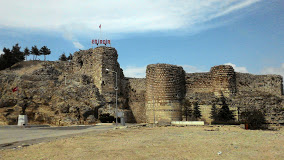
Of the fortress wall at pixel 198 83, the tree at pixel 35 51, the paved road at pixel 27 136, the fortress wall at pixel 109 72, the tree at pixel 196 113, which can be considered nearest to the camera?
the paved road at pixel 27 136

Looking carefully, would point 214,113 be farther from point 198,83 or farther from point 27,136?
point 27,136

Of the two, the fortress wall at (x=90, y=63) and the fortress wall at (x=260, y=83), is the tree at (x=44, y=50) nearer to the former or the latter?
the fortress wall at (x=90, y=63)

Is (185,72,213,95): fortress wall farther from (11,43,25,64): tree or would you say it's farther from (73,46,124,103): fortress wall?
(11,43,25,64): tree

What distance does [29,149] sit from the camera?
34.7 ft

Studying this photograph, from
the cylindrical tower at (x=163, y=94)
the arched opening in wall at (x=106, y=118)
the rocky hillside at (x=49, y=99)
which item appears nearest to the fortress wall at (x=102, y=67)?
the rocky hillside at (x=49, y=99)

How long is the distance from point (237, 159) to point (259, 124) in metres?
15.4

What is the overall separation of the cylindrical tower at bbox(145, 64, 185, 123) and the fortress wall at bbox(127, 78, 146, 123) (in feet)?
7.54

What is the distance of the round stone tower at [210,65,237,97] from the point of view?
32375 millimetres

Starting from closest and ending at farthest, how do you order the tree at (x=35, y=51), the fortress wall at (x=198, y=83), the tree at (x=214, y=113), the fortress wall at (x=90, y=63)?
the tree at (x=214, y=113), the fortress wall at (x=90, y=63), the fortress wall at (x=198, y=83), the tree at (x=35, y=51)

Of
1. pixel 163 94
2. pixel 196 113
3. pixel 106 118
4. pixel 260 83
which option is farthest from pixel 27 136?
pixel 260 83

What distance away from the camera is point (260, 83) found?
34500 mm

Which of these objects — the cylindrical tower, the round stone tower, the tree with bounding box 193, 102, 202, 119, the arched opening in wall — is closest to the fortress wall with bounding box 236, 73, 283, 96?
the round stone tower

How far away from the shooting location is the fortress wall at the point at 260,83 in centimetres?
3372

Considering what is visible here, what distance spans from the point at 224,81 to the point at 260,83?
18.3ft
